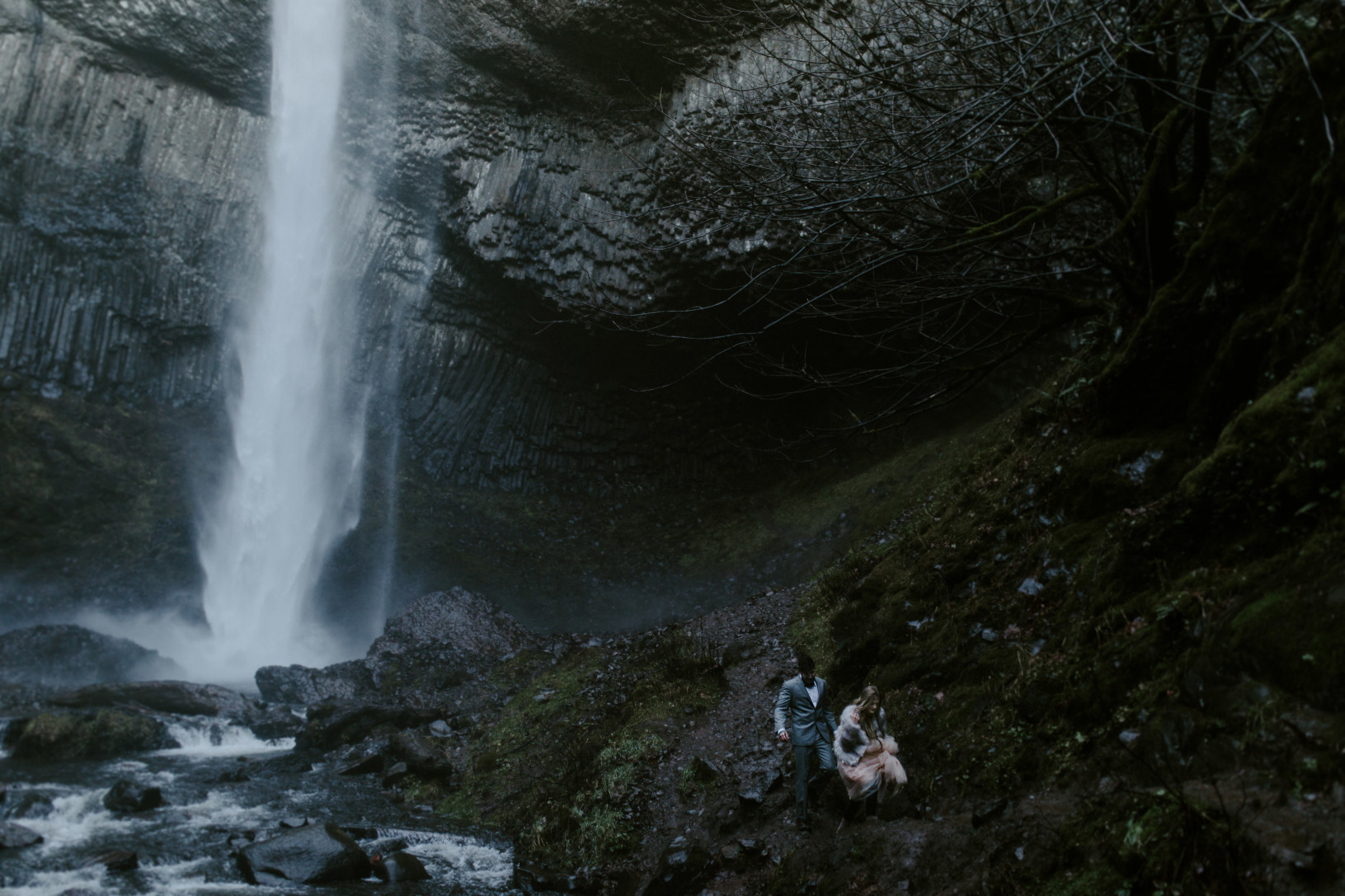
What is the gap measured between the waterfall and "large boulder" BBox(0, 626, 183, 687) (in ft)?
12.8

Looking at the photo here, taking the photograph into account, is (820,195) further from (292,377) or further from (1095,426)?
(292,377)

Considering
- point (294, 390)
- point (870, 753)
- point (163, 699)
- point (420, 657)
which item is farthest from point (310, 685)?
point (870, 753)

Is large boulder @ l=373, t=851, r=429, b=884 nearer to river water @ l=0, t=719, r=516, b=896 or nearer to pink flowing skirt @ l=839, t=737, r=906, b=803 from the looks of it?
river water @ l=0, t=719, r=516, b=896

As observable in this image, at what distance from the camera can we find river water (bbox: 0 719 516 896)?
7125 mm

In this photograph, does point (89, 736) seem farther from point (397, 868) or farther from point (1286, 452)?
point (1286, 452)

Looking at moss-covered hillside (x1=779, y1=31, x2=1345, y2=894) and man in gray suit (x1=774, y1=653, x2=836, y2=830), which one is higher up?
moss-covered hillside (x1=779, y1=31, x2=1345, y2=894)

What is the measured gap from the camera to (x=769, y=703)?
8750mm

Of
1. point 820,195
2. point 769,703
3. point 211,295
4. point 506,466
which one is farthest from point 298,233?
point 820,195

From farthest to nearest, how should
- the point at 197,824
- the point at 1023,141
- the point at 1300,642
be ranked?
the point at 197,824 < the point at 1023,141 < the point at 1300,642

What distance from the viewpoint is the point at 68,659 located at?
15.0 m

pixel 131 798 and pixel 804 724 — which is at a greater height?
pixel 804 724

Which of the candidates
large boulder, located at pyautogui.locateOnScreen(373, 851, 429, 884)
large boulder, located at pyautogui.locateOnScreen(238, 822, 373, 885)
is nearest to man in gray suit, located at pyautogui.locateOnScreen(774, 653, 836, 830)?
large boulder, located at pyautogui.locateOnScreen(373, 851, 429, 884)

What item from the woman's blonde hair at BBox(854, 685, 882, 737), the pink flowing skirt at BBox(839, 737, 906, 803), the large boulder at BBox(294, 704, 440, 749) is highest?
the woman's blonde hair at BBox(854, 685, 882, 737)

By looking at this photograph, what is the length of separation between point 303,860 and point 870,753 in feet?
18.6
